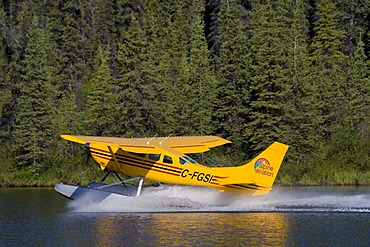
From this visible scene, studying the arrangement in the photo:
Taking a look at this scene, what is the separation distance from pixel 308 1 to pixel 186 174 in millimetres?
46798

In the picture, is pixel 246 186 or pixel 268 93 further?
pixel 268 93

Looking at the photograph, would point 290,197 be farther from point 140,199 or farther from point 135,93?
point 135,93

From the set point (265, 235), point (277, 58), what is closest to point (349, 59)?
point (277, 58)

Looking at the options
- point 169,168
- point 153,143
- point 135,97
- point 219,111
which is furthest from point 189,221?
point 219,111

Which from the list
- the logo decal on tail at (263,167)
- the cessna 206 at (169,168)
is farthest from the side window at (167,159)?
the logo decal on tail at (263,167)

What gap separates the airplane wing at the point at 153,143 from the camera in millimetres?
25828

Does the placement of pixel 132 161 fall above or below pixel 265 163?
above

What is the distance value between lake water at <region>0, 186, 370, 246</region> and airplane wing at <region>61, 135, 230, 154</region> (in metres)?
1.67

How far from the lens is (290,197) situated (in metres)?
28.6

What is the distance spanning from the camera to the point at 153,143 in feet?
89.8

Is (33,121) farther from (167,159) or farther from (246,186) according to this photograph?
(246,186)

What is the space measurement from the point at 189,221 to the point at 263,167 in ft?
10.3

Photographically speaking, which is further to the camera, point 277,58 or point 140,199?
point 277,58

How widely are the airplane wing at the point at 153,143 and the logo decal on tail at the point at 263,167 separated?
10.7 feet
